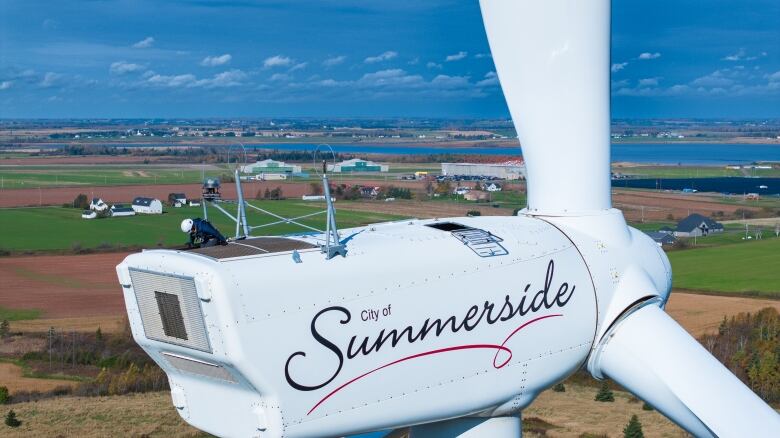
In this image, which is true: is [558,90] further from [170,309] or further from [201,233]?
[170,309]

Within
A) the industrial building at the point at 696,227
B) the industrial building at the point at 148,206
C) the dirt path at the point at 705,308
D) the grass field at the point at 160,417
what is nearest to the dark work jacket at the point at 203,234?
the grass field at the point at 160,417

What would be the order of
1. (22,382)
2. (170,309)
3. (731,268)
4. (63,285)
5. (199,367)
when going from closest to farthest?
(170,309)
(199,367)
(22,382)
(63,285)
(731,268)

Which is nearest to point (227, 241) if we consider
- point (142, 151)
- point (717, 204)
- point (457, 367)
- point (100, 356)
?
point (457, 367)

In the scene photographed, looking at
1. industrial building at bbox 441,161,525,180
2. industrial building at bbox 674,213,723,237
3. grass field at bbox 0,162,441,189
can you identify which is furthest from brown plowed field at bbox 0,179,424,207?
industrial building at bbox 674,213,723,237

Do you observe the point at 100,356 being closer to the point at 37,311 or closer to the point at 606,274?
Result: the point at 37,311

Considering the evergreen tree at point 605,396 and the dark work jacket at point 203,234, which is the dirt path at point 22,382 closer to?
the evergreen tree at point 605,396

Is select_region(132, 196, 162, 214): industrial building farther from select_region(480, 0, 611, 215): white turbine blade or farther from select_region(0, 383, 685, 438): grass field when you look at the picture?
select_region(480, 0, 611, 215): white turbine blade

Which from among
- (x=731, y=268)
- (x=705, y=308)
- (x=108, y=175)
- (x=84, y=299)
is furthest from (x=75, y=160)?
(x=705, y=308)
